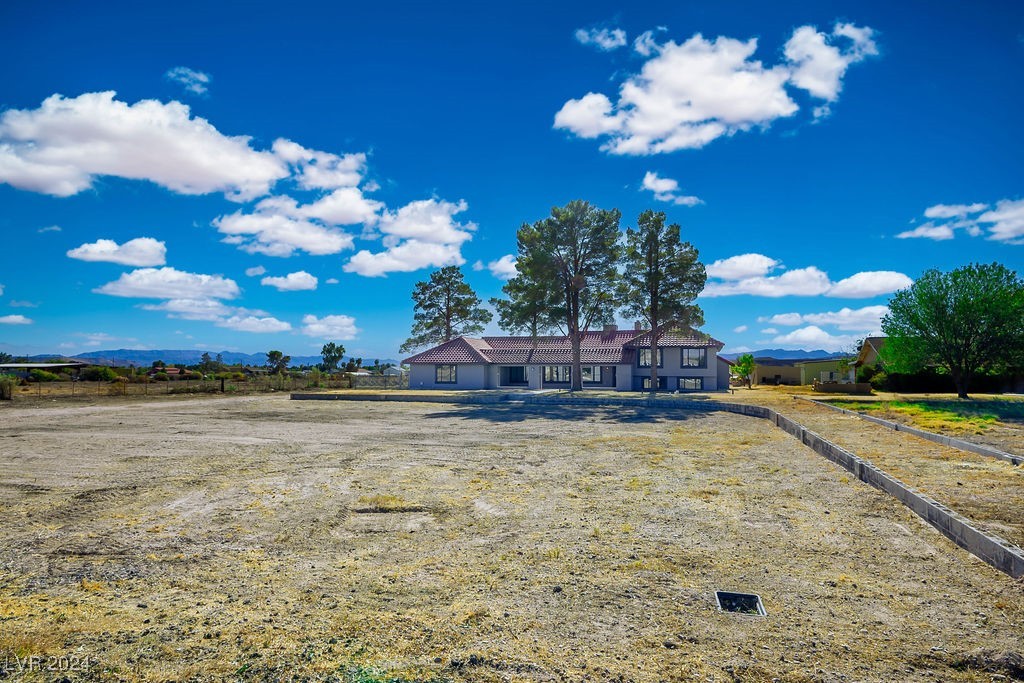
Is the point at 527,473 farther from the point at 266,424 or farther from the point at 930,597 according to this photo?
the point at 266,424

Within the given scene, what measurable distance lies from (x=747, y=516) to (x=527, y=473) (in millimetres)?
4567

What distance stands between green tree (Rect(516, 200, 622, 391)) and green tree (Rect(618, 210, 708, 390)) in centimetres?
162

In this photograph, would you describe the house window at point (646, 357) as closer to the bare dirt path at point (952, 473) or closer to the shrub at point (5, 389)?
the bare dirt path at point (952, 473)

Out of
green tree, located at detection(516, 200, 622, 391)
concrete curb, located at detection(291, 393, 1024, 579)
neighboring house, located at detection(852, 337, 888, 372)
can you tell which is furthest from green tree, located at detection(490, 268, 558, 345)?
neighboring house, located at detection(852, 337, 888, 372)

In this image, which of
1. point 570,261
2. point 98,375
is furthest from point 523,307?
point 98,375

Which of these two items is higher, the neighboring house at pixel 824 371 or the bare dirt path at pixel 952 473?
the neighboring house at pixel 824 371

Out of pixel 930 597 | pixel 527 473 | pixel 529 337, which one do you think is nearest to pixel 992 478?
pixel 930 597

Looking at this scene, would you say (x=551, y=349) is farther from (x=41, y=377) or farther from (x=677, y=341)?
(x=41, y=377)

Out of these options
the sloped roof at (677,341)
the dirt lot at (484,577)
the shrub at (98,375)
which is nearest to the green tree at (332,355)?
the shrub at (98,375)

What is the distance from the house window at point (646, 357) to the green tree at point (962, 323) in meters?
16.1

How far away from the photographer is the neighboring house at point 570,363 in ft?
158

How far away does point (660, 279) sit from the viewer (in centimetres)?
4425

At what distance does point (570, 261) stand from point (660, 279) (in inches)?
277

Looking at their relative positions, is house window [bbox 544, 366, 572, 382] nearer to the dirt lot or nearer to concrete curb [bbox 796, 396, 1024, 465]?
concrete curb [bbox 796, 396, 1024, 465]
